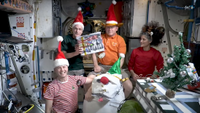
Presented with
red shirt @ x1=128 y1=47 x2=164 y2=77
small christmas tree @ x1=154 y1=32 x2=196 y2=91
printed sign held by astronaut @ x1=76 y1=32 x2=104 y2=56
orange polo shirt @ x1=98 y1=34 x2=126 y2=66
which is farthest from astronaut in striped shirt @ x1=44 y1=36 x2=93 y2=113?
red shirt @ x1=128 y1=47 x2=164 y2=77

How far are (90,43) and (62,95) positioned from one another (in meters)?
0.77

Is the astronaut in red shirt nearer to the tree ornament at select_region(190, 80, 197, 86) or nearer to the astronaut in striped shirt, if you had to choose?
the tree ornament at select_region(190, 80, 197, 86)

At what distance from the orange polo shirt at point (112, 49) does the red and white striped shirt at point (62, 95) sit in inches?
27.9

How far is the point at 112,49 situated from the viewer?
7.38 ft

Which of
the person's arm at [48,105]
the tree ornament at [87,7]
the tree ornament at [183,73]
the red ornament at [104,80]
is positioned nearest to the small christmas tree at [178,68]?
the tree ornament at [183,73]

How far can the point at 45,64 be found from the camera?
9.31 feet

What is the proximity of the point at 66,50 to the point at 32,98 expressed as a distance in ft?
4.25

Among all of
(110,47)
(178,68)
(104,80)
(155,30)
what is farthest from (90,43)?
(155,30)

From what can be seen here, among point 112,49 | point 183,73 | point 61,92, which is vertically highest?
point 112,49

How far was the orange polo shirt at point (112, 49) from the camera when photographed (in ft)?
7.30

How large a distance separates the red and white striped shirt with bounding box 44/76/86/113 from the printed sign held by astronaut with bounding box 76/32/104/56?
0.48 meters

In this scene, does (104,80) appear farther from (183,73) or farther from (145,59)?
(145,59)

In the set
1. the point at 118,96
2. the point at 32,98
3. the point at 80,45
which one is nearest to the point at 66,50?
the point at 80,45

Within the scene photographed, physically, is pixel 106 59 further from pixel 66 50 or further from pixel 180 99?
pixel 180 99
